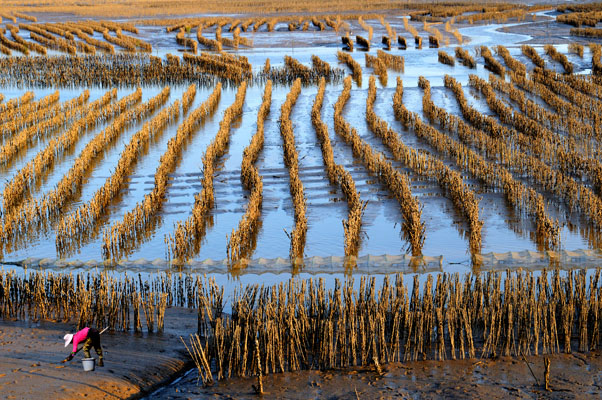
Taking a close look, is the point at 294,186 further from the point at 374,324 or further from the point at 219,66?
the point at 219,66

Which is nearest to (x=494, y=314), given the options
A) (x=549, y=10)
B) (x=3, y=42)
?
(x=3, y=42)

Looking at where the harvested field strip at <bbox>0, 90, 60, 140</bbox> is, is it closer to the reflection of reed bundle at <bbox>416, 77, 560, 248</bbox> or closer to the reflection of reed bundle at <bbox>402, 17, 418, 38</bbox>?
the reflection of reed bundle at <bbox>416, 77, 560, 248</bbox>

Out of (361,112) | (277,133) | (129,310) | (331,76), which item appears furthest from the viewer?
(331,76)

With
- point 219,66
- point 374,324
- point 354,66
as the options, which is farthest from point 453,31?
point 374,324

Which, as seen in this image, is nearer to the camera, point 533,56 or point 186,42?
point 533,56

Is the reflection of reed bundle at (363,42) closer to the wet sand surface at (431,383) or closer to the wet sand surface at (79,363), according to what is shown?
the wet sand surface at (79,363)

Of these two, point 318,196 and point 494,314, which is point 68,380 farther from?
point 318,196

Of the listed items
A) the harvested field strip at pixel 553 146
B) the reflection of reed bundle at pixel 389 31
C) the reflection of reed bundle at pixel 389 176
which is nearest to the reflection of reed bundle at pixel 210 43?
the reflection of reed bundle at pixel 389 31
